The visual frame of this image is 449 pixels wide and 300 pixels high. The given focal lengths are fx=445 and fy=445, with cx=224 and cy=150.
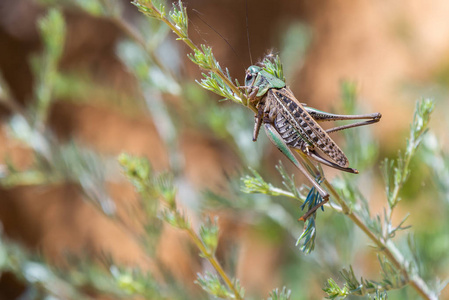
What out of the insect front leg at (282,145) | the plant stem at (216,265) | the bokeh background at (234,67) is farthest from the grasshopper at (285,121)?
the bokeh background at (234,67)

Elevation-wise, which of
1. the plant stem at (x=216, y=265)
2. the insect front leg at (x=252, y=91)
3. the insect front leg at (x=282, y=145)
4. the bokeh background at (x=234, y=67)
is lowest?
the plant stem at (x=216, y=265)

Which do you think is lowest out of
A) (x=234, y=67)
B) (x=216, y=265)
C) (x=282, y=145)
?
(x=216, y=265)

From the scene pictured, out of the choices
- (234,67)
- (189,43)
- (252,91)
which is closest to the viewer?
(189,43)

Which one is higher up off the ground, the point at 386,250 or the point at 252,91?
the point at 252,91

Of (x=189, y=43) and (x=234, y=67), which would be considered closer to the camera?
(x=189, y=43)

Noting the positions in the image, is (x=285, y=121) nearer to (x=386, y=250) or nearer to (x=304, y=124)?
(x=304, y=124)

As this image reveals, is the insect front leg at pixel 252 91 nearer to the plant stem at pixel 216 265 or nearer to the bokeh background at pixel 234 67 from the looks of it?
the plant stem at pixel 216 265

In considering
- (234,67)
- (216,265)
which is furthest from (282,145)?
(234,67)

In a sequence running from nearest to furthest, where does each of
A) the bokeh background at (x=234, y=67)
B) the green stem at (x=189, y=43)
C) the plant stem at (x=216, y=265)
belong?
the green stem at (x=189, y=43)
the plant stem at (x=216, y=265)
the bokeh background at (x=234, y=67)

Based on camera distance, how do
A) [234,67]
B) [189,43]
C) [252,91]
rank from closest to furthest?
1. [189,43]
2. [252,91]
3. [234,67]

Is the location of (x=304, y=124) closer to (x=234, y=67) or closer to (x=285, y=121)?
(x=285, y=121)

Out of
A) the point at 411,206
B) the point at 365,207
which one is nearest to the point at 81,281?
the point at 365,207
